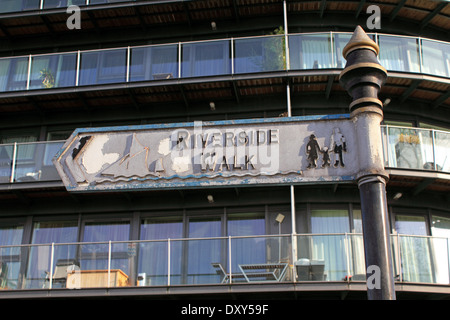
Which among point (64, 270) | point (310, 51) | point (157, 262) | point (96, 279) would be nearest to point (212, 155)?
point (157, 262)

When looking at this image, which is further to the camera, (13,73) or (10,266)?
(13,73)

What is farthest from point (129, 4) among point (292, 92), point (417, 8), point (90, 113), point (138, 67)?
point (417, 8)

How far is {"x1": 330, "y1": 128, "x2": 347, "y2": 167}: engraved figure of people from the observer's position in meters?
5.80

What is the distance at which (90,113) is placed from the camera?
826 inches

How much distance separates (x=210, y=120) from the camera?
20.2 meters

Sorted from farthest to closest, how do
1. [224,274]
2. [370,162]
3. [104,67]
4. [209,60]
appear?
[104,67] → [209,60] → [224,274] → [370,162]

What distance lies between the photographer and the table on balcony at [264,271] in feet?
53.4

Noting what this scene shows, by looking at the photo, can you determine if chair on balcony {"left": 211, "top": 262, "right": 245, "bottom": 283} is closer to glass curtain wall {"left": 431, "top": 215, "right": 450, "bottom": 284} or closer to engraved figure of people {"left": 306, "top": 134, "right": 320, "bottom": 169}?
glass curtain wall {"left": 431, "top": 215, "right": 450, "bottom": 284}

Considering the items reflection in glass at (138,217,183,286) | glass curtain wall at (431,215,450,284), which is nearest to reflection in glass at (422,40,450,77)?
glass curtain wall at (431,215,450,284)

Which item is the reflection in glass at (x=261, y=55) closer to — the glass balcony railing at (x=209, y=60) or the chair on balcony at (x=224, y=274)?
the glass balcony railing at (x=209, y=60)

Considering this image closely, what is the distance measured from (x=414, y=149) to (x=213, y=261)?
6747mm

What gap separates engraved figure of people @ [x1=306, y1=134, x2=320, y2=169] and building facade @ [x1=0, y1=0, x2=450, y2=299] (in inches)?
414

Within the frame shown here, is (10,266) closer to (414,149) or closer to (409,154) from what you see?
(409,154)

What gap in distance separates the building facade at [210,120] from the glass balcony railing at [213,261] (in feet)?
0.13
